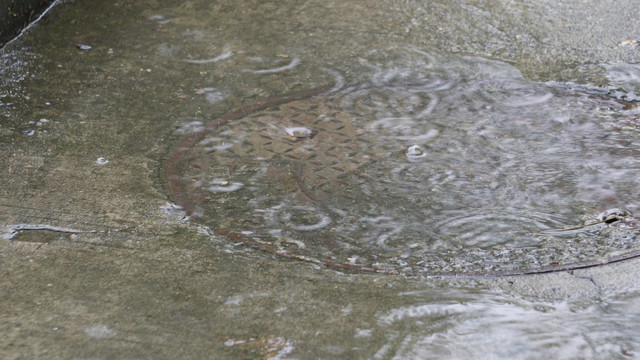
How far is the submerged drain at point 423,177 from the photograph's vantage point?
2469 mm

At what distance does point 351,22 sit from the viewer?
14.5 feet

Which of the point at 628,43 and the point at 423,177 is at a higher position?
the point at 628,43

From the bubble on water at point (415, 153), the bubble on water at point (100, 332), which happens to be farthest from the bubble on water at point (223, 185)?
the bubble on water at point (100, 332)

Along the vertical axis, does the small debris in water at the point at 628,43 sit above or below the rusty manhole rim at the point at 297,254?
above

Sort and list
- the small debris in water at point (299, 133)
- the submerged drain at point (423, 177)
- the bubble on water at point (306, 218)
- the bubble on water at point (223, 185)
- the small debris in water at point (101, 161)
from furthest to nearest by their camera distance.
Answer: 1. the small debris in water at point (299, 133)
2. the small debris in water at point (101, 161)
3. the bubble on water at point (223, 185)
4. the bubble on water at point (306, 218)
5. the submerged drain at point (423, 177)

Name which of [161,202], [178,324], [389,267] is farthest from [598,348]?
[161,202]

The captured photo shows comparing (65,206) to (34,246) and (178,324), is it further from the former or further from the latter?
(178,324)

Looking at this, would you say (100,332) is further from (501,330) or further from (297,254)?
(501,330)

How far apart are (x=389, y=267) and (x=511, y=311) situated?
17.6 inches

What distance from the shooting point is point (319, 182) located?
2865 millimetres

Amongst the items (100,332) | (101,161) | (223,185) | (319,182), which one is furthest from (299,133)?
(100,332)

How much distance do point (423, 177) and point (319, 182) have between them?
0.46 metres

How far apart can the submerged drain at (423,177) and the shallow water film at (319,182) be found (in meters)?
0.01

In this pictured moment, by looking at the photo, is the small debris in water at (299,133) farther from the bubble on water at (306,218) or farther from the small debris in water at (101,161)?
the small debris in water at (101,161)
